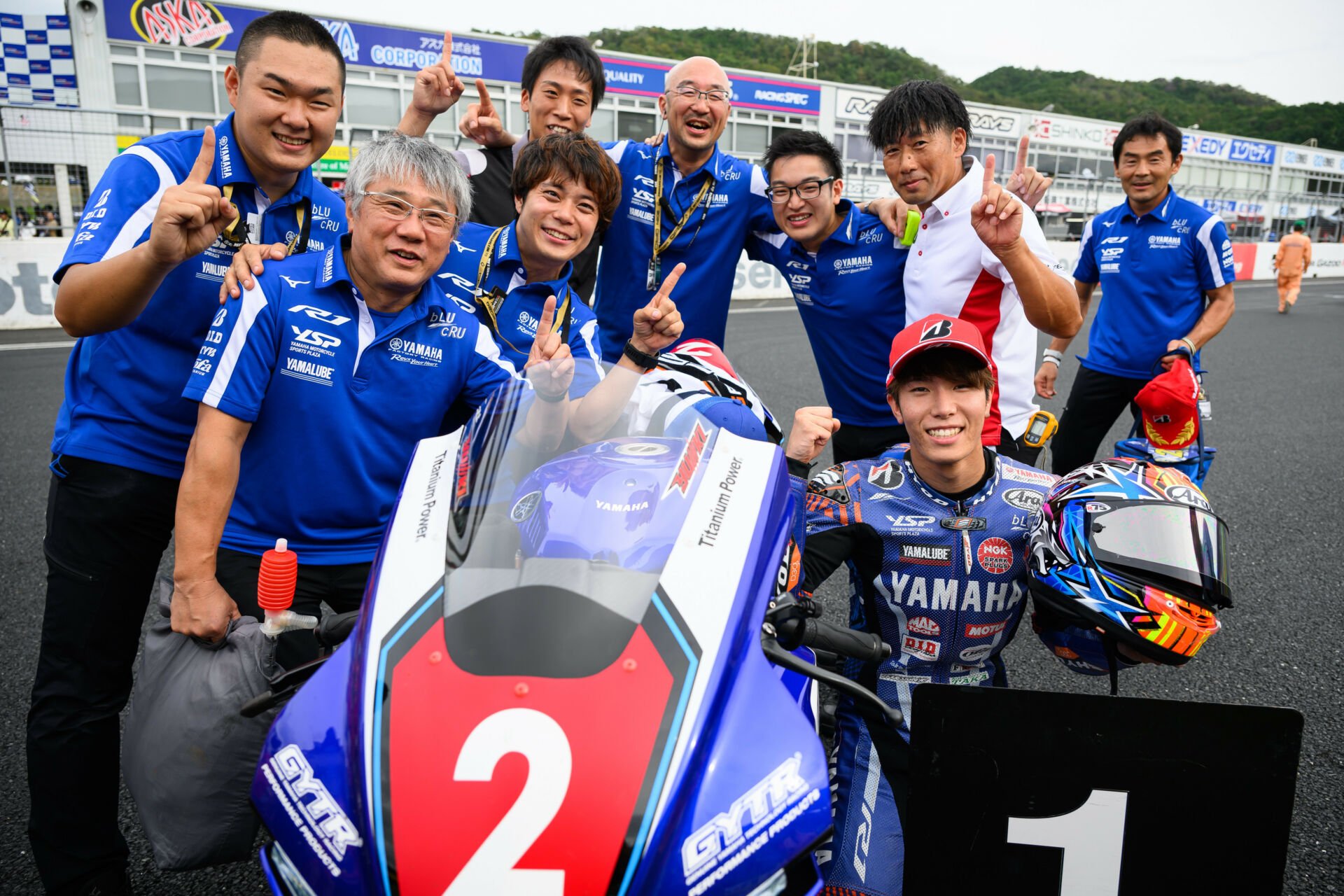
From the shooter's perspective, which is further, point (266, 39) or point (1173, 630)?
point (266, 39)

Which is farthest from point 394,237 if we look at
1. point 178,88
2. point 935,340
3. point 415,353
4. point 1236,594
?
point 178,88

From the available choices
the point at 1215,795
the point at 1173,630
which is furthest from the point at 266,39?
the point at 1215,795

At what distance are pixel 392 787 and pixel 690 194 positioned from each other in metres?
3.00

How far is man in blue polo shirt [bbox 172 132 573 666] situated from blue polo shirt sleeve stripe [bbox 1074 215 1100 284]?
4298 mm

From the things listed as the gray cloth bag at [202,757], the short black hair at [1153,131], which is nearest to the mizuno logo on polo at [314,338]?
the gray cloth bag at [202,757]

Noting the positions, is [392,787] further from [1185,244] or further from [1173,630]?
[1185,244]

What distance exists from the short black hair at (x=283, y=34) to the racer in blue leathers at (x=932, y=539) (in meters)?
1.74

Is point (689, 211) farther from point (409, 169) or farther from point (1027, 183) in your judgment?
point (409, 169)

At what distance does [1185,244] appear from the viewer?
4.96m

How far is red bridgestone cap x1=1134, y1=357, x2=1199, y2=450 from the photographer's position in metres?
4.30

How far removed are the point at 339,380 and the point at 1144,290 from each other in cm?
449

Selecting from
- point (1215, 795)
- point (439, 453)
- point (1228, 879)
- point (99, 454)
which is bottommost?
point (1228, 879)

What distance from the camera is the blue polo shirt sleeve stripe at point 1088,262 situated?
5.44 metres

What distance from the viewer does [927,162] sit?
311 centimetres
